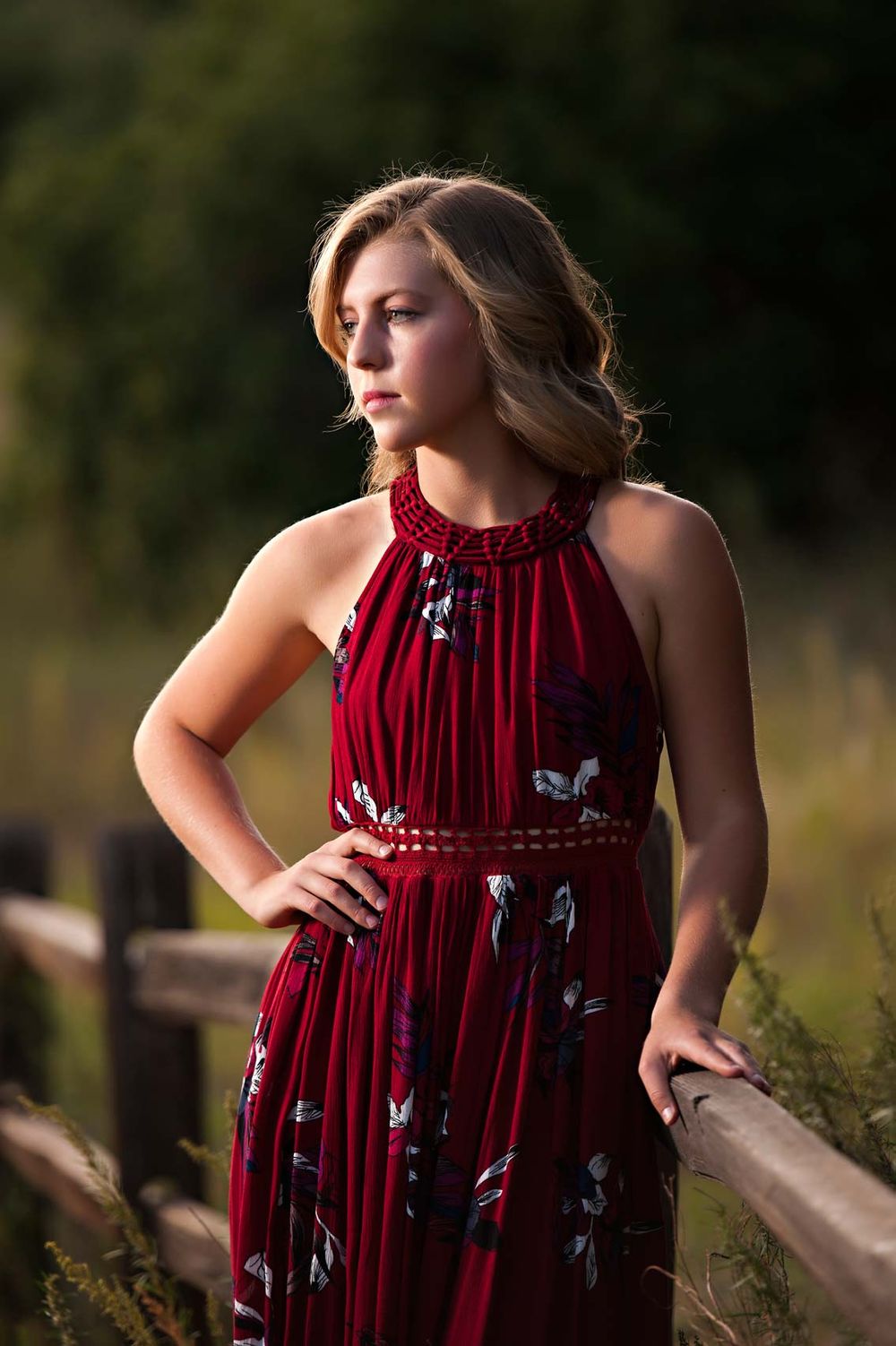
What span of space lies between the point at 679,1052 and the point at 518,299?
847 millimetres

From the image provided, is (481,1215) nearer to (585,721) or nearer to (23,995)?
(585,721)

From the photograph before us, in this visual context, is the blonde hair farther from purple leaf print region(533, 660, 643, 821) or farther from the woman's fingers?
the woman's fingers

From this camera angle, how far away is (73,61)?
2095 cm

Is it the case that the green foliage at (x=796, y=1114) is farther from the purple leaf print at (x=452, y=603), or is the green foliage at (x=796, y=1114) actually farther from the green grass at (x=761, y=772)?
the purple leaf print at (x=452, y=603)

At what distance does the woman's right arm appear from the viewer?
81.2 inches

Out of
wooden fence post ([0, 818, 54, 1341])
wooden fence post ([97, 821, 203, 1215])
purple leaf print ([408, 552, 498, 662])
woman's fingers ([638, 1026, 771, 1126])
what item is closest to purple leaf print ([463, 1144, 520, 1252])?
woman's fingers ([638, 1026, 771, 1126])

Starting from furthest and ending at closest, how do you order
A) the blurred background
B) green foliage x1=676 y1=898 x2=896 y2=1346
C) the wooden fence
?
the blurred background < the wooden fence < green foliage x1=676 y1=898 x2=896 y2=1346

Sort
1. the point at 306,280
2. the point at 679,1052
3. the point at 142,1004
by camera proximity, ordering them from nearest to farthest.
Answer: the point at 679,1052, the point at 142,1004, the point at 306,280

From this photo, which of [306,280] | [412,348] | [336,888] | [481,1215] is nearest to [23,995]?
[336,888]

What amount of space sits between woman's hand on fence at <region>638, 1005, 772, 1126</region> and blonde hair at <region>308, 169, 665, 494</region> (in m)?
0.62

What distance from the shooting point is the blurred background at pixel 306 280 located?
12.2 meters

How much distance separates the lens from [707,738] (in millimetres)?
1853

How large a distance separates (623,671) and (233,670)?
0.56 meters

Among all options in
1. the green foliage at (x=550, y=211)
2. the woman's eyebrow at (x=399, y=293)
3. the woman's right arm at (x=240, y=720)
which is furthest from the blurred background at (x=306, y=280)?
the woman's eyebrow at (x=399, y=293)
